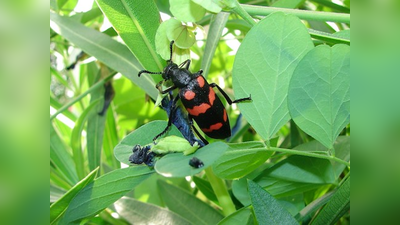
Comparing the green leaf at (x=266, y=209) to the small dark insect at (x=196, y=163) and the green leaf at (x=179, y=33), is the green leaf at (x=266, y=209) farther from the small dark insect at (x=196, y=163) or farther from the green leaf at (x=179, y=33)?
the green leaf at (x=179, y=33)

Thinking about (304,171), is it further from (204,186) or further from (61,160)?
(61,160)

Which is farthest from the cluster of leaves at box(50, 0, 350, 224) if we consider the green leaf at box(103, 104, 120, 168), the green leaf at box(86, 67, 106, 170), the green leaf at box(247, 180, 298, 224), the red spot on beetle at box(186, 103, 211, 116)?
the green leaf at box(103, 104, 120, 168)

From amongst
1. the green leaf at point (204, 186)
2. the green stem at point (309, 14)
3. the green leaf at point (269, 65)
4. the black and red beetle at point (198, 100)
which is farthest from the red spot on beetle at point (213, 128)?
the green stem at point (309, 14)

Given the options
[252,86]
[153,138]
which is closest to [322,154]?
[252,86]

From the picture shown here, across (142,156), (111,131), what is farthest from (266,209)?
(111,131)

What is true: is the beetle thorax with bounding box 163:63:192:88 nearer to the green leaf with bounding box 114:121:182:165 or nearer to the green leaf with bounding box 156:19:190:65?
Answer: the green leaf with bounding box 156:19:190:65
